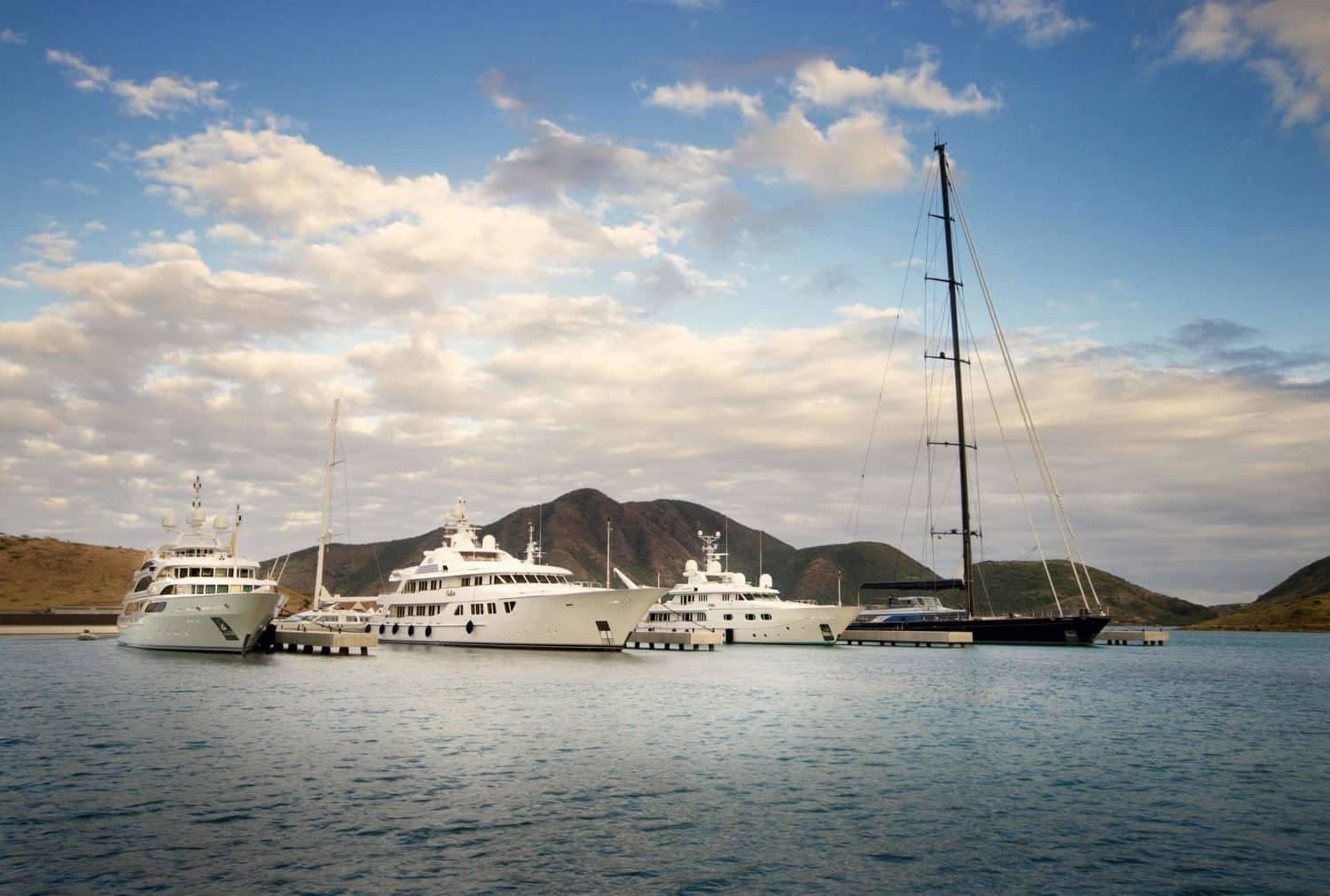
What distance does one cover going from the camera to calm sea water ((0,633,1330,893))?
1596 cm

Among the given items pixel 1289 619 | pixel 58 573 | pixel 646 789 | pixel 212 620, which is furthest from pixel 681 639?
pixel 1289 619

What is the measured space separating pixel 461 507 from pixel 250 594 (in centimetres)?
2714

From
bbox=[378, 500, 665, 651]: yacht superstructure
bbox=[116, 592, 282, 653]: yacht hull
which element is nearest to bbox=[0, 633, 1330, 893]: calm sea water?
bbox=[116, 592, 282, 653]: yacht hull

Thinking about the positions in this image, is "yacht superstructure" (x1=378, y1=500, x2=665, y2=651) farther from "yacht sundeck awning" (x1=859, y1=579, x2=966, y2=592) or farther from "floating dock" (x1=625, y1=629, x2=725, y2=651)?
"yacht sundeck awning" (x1=859, y1=579, x2=966, y2=592)

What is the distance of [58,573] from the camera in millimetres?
132500

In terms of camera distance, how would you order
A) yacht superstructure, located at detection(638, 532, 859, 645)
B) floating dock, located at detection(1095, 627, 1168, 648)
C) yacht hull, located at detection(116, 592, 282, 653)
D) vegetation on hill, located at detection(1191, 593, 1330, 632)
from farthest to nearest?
vegetation on hill, located at detection(1191, 593, 1330, 632) → floating dock, located at detection(1095, 627, 1168, 648) → yacht superstructure, located at detection(638, 532, 859, 645) → yacht hull, located at detection(116, 592, 282, 653)

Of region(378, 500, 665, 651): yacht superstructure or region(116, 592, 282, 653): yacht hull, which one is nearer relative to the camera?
region(116, 592, 282, 653): yacht hull

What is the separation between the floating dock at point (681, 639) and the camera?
276 feet

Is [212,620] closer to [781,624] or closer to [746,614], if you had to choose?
[746,614]

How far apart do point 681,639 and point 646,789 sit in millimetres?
62379

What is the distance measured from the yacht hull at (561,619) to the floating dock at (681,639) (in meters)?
11.9

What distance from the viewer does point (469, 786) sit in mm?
22453

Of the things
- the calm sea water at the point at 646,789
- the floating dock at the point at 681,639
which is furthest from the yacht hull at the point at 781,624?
the calm sea water at the point at 646,789

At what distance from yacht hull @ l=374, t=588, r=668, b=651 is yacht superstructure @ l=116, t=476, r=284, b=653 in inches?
662
